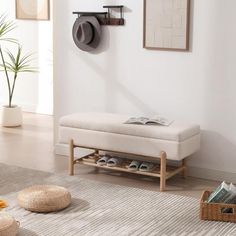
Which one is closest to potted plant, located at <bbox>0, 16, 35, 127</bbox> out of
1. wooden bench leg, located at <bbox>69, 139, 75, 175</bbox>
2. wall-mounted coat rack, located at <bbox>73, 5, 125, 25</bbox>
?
wall-mounted coat rack, located at <bbox>73, 5, 125, 25</bbox>

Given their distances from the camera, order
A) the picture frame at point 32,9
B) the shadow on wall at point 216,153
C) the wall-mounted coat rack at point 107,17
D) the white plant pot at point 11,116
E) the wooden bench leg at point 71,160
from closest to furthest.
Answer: the shadow on wall at point 216,153
the wooden bench leg at point 71,160
the wall-mounted coat rack at point 107,17
the white plant pot at point 11,116
the picture frame at point 32,9

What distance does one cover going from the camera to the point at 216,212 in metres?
4.06

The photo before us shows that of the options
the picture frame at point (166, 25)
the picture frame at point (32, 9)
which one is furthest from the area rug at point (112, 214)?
the picture frame at point (32, 9)

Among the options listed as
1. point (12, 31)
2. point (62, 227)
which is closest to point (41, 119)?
point (12, 31)

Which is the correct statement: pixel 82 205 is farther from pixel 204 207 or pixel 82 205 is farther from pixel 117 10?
pixel 117 10

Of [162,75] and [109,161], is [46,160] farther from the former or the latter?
[162,75]

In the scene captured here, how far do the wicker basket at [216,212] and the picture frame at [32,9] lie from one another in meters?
4.18

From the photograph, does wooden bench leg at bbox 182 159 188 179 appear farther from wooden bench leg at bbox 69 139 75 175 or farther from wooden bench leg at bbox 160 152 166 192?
wooden bench leg at bbox 69 139 75 175

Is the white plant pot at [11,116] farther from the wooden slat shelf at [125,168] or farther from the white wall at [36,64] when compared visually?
the wooden slat shelf at [125,168]

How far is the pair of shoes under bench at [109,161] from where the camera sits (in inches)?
201

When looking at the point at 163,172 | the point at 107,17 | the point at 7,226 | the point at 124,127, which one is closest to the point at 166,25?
the point at 107,17

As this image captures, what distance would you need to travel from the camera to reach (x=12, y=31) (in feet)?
25.9

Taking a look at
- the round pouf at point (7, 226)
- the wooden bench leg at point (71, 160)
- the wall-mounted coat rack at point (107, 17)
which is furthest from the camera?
the wall-mounted coat rack at point (107, 17)

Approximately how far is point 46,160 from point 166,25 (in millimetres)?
1675
